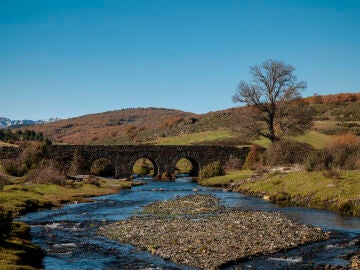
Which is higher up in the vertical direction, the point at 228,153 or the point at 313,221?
the point at 228,153

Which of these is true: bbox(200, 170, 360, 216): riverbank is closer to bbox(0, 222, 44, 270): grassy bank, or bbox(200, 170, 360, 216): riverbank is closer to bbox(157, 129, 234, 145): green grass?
bbox(0, 222, 44, 270): grassy bank

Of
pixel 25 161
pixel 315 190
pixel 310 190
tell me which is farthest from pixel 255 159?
pixel 25 161

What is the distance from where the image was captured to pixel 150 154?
255 feet

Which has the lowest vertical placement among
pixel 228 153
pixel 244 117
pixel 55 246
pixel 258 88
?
pixel 55 246

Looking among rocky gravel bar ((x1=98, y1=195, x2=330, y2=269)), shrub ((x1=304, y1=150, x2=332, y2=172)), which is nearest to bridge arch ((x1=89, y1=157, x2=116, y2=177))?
shrub ((x1=304, y1=150, x2=332, y2=172))

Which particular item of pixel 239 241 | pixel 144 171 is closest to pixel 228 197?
pixel 239 241

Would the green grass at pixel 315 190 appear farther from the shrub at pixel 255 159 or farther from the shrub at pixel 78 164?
the shrub at pixel 78 164

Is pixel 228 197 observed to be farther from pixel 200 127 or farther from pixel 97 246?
pixel 200 127

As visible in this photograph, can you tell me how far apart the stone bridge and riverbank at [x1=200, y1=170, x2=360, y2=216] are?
986 inches

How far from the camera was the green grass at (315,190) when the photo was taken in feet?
114

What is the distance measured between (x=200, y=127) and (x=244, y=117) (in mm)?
62929

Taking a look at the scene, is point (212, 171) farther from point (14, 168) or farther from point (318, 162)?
point (14, 168)

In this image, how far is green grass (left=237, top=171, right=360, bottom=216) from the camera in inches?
1364

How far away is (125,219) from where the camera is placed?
32.2 meters
